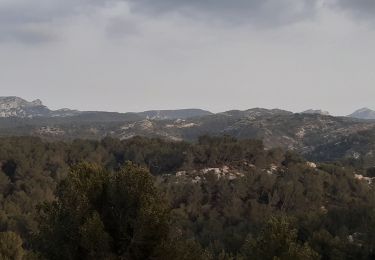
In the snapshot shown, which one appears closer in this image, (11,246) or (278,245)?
(278,245)

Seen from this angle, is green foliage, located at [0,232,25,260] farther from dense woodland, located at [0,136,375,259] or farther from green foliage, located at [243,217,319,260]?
green foliage, located at [243,217,319,260]

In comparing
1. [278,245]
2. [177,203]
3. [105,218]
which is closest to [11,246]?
[105,218]

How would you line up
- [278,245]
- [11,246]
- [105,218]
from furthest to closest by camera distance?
[11,246]
[278,245]
[105,218]

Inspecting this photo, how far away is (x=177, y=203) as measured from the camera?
10100 cm

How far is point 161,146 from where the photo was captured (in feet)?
447

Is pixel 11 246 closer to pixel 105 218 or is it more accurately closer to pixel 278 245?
pixel 105 218

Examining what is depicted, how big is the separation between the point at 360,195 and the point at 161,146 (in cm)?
5558

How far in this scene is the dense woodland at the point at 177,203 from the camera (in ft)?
77.1

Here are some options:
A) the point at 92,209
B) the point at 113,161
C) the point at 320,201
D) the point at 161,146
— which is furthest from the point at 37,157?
the point at 92,209

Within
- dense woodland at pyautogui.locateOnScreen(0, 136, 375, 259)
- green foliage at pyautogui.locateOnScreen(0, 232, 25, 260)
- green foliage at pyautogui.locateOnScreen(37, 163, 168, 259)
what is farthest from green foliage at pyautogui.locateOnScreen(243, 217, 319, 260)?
green foliage at pyautogui.locateOnScreen(0, 232, 25, 260)

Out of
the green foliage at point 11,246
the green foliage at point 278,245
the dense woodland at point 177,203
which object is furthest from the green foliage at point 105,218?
the green foliage at point 11,246

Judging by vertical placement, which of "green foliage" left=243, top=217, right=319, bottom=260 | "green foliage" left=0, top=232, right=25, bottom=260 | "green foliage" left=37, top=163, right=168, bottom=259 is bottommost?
"green foliage" left=0, top=232, right=25, bottom=260

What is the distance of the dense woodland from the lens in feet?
77.1

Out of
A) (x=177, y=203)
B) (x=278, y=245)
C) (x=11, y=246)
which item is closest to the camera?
(x=278, y=245)
